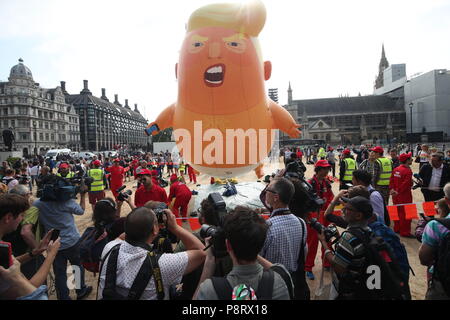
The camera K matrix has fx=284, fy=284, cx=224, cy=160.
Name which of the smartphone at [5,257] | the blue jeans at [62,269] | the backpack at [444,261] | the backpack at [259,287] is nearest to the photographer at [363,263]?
the backpack at [444,261]

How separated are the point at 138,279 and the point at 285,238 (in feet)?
3.94

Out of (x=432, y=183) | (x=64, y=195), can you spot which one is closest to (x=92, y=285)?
(x=64, y=195)

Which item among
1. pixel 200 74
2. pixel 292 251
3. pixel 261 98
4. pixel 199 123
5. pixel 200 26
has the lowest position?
pixel 292 251

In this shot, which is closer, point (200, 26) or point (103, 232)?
point (103, 232)

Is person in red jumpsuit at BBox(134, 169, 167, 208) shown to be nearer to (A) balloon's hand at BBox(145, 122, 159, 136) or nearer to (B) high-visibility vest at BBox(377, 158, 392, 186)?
(A) balloon's hand at BBox(145, 122, 159, 136)

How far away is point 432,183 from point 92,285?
6.84 m

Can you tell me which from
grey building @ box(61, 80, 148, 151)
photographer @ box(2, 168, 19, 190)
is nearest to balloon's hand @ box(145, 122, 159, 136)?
photographer @ box(2, 168, 19, 190)

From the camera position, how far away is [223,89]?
516cm

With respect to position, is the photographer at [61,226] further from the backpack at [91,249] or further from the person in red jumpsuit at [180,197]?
the person in red jumpsuit at [180,197]

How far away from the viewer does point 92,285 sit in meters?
→ 4.45

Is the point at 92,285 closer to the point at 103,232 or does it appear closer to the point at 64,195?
the point at 64,195

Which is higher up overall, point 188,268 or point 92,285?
point 188,268

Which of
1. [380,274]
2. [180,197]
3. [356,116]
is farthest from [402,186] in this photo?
[356,116]

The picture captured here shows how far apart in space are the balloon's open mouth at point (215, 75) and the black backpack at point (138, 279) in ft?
12.5
